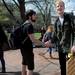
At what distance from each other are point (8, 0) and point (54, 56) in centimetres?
1955

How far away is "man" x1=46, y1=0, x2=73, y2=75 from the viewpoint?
534 centimetres

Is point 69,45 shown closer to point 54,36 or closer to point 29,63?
point 54,36

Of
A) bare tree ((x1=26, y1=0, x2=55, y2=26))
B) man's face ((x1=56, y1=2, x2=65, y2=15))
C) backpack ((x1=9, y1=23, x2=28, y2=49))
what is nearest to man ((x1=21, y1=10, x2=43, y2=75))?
backpack ((x1=9, y1=23, x2=28, y2=49))

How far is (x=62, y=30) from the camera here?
17.8 ft

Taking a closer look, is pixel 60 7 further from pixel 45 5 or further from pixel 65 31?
pixel 45 5

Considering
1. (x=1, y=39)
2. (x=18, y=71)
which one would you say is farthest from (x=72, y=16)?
(x=18, y=71)

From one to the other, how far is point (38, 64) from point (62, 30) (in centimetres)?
359

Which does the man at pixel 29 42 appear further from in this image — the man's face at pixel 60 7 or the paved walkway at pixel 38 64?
the paved walkway at pixel 38 64

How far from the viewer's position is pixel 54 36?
5.49 meters

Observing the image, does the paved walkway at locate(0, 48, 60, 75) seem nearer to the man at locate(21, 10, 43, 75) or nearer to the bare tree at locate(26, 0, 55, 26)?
the man at locate(21, 10, 43, 75)

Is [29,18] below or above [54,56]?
above

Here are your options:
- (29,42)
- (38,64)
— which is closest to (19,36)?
(29,42)

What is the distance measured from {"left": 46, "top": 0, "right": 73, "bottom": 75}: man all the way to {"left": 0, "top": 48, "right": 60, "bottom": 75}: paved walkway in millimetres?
2497

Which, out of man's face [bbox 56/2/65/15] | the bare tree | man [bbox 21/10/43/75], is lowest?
the bare tree
